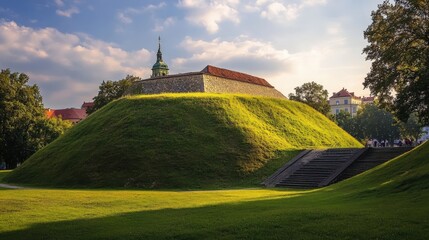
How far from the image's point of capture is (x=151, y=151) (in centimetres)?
3144

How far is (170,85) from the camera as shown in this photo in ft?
170

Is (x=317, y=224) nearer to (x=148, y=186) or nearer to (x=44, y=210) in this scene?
(x=44, y=210)

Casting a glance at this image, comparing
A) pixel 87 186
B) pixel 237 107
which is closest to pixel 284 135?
pixel 237 107

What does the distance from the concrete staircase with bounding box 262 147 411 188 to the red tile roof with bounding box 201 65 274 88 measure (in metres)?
24.7

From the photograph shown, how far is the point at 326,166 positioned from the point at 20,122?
4630 cm

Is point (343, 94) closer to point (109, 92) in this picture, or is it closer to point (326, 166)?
point (109, 92)

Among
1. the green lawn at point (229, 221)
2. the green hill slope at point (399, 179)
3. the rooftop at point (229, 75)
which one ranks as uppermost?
the rooftop at point (229, 75)

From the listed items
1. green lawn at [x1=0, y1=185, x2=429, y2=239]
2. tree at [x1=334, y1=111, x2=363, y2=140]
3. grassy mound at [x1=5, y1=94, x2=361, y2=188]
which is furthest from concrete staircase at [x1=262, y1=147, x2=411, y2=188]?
tree at [x1=334, y1=111, x2=363, y2=140]

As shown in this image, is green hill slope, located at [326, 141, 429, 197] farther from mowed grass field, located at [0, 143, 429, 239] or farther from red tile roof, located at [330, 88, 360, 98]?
red tile roof, located at [330, 88, 360, 98]

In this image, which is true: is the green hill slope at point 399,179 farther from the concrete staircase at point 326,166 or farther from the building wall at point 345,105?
the building wall at point 345,105

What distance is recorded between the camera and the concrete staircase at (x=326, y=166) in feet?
86.3

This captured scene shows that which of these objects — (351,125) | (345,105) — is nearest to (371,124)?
(351,125)

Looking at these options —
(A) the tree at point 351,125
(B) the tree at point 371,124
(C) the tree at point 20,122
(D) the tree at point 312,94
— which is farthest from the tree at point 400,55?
(A) the tree at point 351,125

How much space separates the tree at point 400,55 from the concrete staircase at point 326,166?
192 inches
